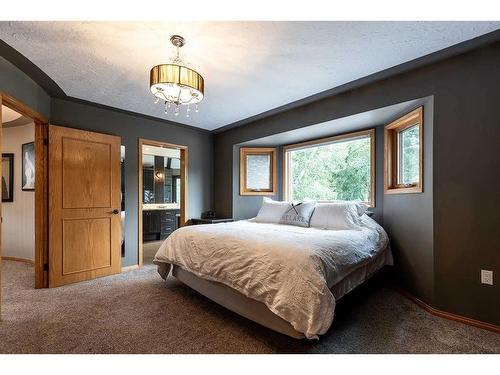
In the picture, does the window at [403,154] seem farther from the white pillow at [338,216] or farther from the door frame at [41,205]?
the door frame at [41,205]

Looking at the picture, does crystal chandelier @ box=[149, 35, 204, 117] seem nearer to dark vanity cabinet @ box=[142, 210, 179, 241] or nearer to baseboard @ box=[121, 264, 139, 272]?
baseboard @ box=[121, 264, 139, 272]

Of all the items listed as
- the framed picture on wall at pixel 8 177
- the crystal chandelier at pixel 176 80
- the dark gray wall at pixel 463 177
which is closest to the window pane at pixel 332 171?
the dark gray wall at pixel 463 177

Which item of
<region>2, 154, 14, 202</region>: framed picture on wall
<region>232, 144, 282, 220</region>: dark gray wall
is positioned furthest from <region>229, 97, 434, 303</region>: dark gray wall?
<region>2, 154, 14, 202</region>: framed picture on wall

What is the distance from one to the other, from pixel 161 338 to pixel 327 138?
340 centimetres

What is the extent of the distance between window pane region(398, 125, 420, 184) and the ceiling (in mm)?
965

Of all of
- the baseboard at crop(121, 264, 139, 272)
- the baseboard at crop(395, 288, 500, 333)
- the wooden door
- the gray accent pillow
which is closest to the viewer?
the baseboard at crop(395, 288, 500, 333)

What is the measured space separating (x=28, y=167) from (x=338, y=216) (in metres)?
5.11

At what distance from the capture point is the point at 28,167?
160 inches

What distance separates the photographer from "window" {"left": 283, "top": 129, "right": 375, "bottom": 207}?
11.3 feet

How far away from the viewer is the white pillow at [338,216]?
2789 millimetres

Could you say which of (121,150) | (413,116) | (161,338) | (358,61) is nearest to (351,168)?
(413,116)

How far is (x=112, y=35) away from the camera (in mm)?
1802

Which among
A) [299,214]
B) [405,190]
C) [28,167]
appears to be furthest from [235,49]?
[28,167]

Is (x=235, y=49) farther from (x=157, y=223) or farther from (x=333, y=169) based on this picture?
(x=157, y=223)
